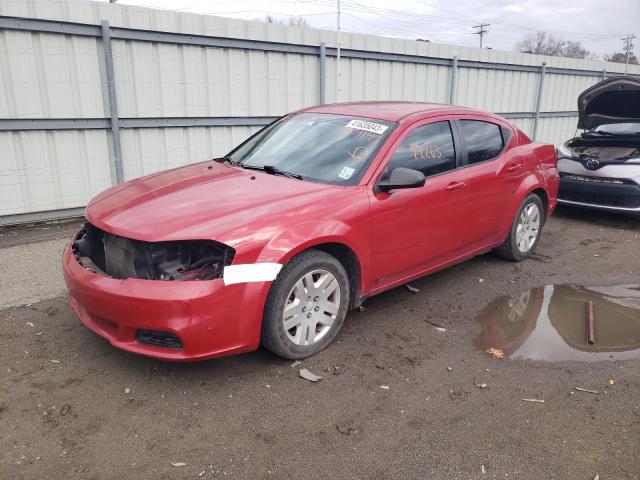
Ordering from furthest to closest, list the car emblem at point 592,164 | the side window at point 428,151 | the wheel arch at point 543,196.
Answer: the car emblem at point 592,164, the wheel arch at point 543,196, the side window at point 428,151

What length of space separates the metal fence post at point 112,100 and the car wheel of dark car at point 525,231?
5.04m

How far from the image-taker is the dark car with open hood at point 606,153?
22.9 feet

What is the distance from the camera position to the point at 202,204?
11.0 feet

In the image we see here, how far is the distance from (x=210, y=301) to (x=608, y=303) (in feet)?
12.0

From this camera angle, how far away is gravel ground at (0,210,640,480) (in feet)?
8.40

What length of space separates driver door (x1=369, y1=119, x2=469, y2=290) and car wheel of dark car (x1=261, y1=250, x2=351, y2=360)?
400mm

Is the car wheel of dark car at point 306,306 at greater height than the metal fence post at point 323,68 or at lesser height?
lesser

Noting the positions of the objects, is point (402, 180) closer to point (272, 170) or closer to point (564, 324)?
point (272, 170)

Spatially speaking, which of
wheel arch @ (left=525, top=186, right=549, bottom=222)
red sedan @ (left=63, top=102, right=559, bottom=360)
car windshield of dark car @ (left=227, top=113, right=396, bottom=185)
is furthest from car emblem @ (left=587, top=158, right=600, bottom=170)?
car windshield of dark car @ (left=227, top=113, right=396, bottom=185)

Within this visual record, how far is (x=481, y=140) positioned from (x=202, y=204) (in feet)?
9.47

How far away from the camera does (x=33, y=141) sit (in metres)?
6.40

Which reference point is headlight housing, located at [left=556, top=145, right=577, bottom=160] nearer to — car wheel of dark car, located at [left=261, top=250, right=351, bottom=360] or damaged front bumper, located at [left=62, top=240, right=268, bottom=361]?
car wheel of dark car, located at [left=261, top=250, right=351, bottom=360]

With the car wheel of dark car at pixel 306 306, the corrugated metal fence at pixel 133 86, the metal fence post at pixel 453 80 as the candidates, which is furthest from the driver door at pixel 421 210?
the metal fence post at pixel 453 80

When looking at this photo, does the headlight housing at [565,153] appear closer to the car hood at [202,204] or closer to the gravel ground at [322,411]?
the gravel ground at [322,411]
